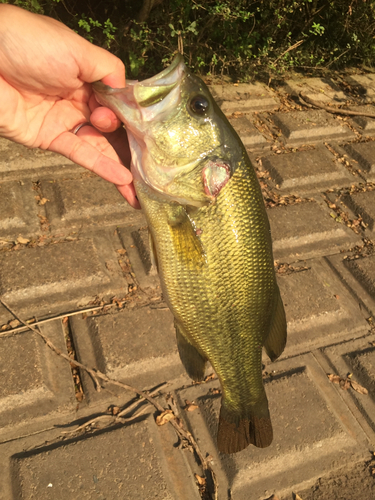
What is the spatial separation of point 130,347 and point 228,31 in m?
4.73

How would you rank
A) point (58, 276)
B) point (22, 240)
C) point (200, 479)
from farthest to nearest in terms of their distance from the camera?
point (22, 240) → point (58, 276) → point (200, 479)

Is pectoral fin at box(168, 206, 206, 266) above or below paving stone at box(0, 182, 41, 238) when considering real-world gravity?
above

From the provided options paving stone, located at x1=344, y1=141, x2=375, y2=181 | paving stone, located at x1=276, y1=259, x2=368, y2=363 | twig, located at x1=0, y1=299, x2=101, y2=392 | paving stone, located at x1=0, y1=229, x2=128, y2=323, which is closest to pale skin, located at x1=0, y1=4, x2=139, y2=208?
paving stone, located at x1=0, y1=229, x2=128, y2=323

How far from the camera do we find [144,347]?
2674mm

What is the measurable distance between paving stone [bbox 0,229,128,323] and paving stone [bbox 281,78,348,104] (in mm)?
3808

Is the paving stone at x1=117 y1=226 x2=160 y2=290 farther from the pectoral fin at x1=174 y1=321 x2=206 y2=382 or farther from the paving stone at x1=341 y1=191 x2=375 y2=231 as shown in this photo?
the paving stone at x1=341 y1=191 x2=375 y2=231

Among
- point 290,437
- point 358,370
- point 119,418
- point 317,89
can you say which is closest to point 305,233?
point 358,370

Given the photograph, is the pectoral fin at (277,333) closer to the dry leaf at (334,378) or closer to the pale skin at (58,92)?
the dry leaf at (334,378)

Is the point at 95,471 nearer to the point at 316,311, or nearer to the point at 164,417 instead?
the point at 164,417

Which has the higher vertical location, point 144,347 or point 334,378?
point 334,378

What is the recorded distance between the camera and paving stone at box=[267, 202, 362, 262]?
3.48 meters

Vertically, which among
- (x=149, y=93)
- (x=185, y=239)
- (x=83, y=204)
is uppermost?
(x=149, y=93)

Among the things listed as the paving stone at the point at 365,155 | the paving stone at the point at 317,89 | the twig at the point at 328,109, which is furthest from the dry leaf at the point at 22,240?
the paving stone at the point at 317,89

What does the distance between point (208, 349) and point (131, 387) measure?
69cm
